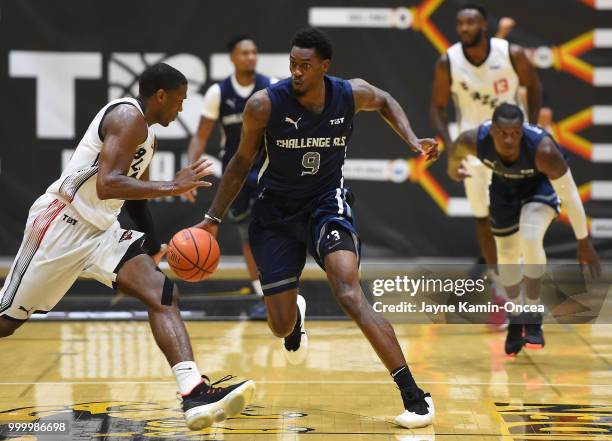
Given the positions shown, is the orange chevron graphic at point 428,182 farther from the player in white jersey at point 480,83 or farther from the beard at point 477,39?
the beard at point 477,39

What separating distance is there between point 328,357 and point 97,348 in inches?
69.4

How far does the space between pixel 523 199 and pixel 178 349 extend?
352cm

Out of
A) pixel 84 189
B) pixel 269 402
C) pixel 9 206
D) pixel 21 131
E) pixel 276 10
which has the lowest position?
pixel 269 402

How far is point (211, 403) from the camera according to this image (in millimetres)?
4930

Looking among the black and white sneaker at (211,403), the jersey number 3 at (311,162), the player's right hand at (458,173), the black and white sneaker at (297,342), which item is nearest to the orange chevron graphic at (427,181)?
the player's right hand at (458,173)

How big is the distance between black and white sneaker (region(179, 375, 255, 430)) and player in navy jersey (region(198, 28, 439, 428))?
2.62 ft

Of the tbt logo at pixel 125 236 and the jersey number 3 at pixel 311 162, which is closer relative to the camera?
the tbt logo at pixel 125 236

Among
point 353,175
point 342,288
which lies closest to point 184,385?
point 342,288

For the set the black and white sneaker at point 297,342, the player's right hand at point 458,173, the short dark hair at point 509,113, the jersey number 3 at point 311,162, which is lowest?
the black and white sneaker at point 297,342

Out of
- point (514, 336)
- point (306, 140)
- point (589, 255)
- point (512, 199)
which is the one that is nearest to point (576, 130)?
point (512, 199)

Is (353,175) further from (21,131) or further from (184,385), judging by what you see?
(184,385)

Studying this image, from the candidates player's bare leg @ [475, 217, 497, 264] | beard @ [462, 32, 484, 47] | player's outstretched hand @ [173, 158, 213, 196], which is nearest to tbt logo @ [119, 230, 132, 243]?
player's outstretched hand @ [173, 158, 213, 196]

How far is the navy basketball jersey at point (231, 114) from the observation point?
9094mm

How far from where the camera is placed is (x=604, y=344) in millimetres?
8031
